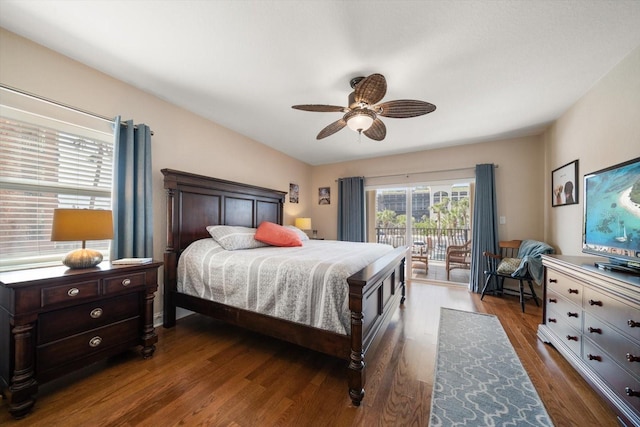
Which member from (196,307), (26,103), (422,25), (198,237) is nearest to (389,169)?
(422,25)

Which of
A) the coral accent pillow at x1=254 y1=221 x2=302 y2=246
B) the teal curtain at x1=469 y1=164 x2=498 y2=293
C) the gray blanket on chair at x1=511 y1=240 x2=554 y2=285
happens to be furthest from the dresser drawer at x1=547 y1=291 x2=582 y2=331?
the coral accent pillow at x1=254 y1=221 x2=302 y2=246

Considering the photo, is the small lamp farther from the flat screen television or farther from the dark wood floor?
the flat screen television

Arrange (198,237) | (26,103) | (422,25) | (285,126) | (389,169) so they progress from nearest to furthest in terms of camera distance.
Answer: (422,25) < (26,103) < (198,237) < (285,126) < (389,169)

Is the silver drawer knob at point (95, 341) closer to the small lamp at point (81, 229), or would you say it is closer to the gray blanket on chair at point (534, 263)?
the small lamp at point (81, 229)

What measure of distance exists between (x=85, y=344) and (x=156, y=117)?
222 cm

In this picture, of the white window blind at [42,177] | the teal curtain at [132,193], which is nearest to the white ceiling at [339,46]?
the teal curtain at [132,193]

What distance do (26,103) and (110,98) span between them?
0.58m

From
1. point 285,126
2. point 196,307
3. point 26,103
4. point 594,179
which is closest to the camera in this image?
point 26,103

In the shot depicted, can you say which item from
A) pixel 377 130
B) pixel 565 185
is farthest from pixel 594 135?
pixel 377 130

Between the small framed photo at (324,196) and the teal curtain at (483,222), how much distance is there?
2830 millimetres

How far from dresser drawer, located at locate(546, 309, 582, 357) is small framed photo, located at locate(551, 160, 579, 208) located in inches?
58.2

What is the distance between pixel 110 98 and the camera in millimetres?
2201

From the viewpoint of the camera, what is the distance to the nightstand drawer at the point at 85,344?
1436 mm

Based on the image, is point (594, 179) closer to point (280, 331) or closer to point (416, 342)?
point (416, 342)
